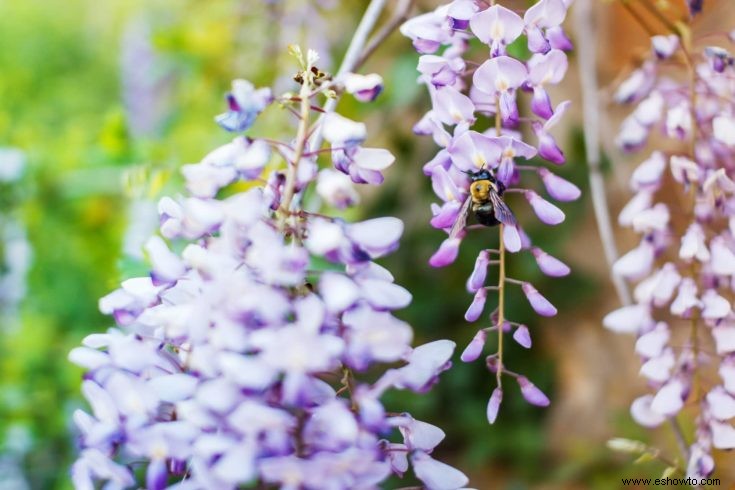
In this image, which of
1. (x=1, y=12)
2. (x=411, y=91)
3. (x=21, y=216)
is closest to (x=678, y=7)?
(x=411, y=91)

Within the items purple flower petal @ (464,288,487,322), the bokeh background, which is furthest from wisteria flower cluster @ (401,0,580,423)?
the bokeh background

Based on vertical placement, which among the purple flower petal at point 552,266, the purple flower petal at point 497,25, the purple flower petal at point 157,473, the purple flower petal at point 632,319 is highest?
the purple flower petal at point 497,25

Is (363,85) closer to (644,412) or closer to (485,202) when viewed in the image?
(485,202)

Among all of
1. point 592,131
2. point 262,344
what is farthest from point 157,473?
point 592,131

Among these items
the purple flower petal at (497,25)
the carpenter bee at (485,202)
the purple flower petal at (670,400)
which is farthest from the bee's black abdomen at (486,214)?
the purple flower petal at (670,400)

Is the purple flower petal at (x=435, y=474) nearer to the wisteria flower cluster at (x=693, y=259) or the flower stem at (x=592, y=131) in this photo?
the wisteria flower cluster at (x=693, y=259)

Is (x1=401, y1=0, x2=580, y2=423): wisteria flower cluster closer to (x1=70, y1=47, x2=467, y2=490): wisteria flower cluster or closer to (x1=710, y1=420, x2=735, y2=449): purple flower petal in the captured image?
(x1=70, y1=47, x2=467, y2=490): wisteria flower cluster
